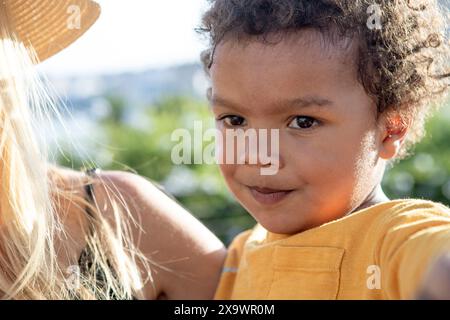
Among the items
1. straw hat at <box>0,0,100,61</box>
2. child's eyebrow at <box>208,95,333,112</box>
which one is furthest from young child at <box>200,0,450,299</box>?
straw hat at <box>0,0,100,61</box>

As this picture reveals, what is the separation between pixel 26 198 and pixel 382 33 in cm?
97

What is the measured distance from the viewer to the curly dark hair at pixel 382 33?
5.71 feet

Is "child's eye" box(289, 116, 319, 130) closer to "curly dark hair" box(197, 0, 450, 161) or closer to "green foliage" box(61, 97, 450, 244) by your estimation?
"curly dark hair" box(197, 0, 450, 161)

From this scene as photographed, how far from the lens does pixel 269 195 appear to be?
1.77 m

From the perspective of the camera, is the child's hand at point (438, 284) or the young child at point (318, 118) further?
the young child at point (318, 118)

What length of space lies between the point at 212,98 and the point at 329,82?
0.31 m

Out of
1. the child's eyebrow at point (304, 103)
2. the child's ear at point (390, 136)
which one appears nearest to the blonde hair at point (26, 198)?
the child's eyebrow at point (304, 103)

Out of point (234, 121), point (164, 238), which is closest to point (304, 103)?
point (234, 121)

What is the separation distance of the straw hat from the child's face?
508 millimetres

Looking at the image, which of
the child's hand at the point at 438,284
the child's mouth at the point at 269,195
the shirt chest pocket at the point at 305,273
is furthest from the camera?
the child's mouth at the point at 269,195

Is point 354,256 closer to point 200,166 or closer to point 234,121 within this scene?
point 234,121

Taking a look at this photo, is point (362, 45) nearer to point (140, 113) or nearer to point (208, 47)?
point (208, 47)

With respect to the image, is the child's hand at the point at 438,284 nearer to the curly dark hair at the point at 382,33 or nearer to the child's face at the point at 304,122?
the child's face at the point at 304,122
